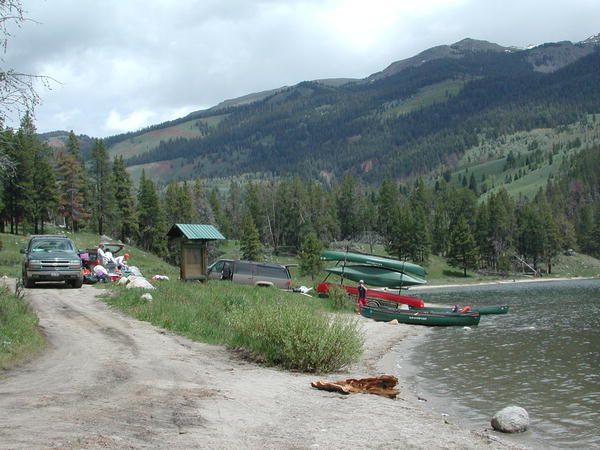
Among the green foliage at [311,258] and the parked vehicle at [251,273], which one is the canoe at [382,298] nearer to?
the parked vehicle at [251,273]

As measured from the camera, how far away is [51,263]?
93.3 ft

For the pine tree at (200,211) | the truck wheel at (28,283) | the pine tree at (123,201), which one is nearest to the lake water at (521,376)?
the truck wheel at (28,283)

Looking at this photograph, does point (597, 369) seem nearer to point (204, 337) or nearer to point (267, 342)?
point (267, 342)

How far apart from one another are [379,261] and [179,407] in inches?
1511

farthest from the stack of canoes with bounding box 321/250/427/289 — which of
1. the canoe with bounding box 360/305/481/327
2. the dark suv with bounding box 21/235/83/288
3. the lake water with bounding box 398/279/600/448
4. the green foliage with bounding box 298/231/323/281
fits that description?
the green foliage with bounding box 298/231/323/281

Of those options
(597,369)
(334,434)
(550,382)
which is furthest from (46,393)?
(597,369)

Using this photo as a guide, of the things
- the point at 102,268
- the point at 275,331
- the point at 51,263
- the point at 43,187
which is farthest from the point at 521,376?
the point at 43,187

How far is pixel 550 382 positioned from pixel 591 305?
3762cm

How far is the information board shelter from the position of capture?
31722 millimetres

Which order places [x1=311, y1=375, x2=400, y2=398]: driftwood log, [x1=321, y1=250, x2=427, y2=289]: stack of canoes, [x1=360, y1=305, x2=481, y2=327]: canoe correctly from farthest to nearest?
[x1=321, y1=250, x2=427, y2=289]: stack of canoes → [x1=360, y1=305, x2=481, y2=327]: canoe → [x1=311, y1=375, x2=400, y2=398]: driftwood log

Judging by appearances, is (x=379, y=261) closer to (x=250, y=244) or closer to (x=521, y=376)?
(x=521, y=376)

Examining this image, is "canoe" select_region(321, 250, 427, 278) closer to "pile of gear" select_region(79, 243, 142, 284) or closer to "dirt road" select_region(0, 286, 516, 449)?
"pile of gear" select_region(79, 243, 142, 284)

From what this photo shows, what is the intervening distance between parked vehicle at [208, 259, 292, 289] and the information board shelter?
615 cm

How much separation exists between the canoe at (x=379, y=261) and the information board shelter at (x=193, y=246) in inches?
668
